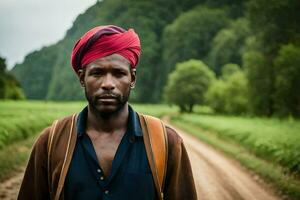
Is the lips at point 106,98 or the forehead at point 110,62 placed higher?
the forehead at point 110,62

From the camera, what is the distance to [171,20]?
3821 inches

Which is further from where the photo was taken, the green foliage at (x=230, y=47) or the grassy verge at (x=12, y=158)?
the green foliage at (x=230, y=47)

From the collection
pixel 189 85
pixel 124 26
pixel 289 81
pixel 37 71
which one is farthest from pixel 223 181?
pixel 37 71

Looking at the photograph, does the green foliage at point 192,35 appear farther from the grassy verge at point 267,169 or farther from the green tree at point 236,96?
the grassy verge at point 267,169

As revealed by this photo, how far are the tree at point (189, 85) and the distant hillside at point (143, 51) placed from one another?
2694 cm

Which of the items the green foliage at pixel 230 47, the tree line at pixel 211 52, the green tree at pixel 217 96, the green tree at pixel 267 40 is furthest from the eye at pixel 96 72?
the green foliage at pixel 230 47

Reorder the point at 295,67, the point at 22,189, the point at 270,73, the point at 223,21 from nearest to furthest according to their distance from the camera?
the point at 22,189
the point at 295,67
the point at 270,73
the point at 223,21

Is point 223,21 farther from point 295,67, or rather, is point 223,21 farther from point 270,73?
point 295,67

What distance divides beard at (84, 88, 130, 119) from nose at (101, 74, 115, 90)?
0.03 meters

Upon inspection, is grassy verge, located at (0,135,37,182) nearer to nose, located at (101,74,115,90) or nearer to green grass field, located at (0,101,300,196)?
green grass field, located at (0,101,300,196)

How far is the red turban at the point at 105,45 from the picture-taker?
1905 millimetres

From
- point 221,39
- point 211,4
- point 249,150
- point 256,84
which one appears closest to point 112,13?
point 211,4

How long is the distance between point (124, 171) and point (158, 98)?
76937 millimetres

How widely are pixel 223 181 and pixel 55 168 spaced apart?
8.56 meters
